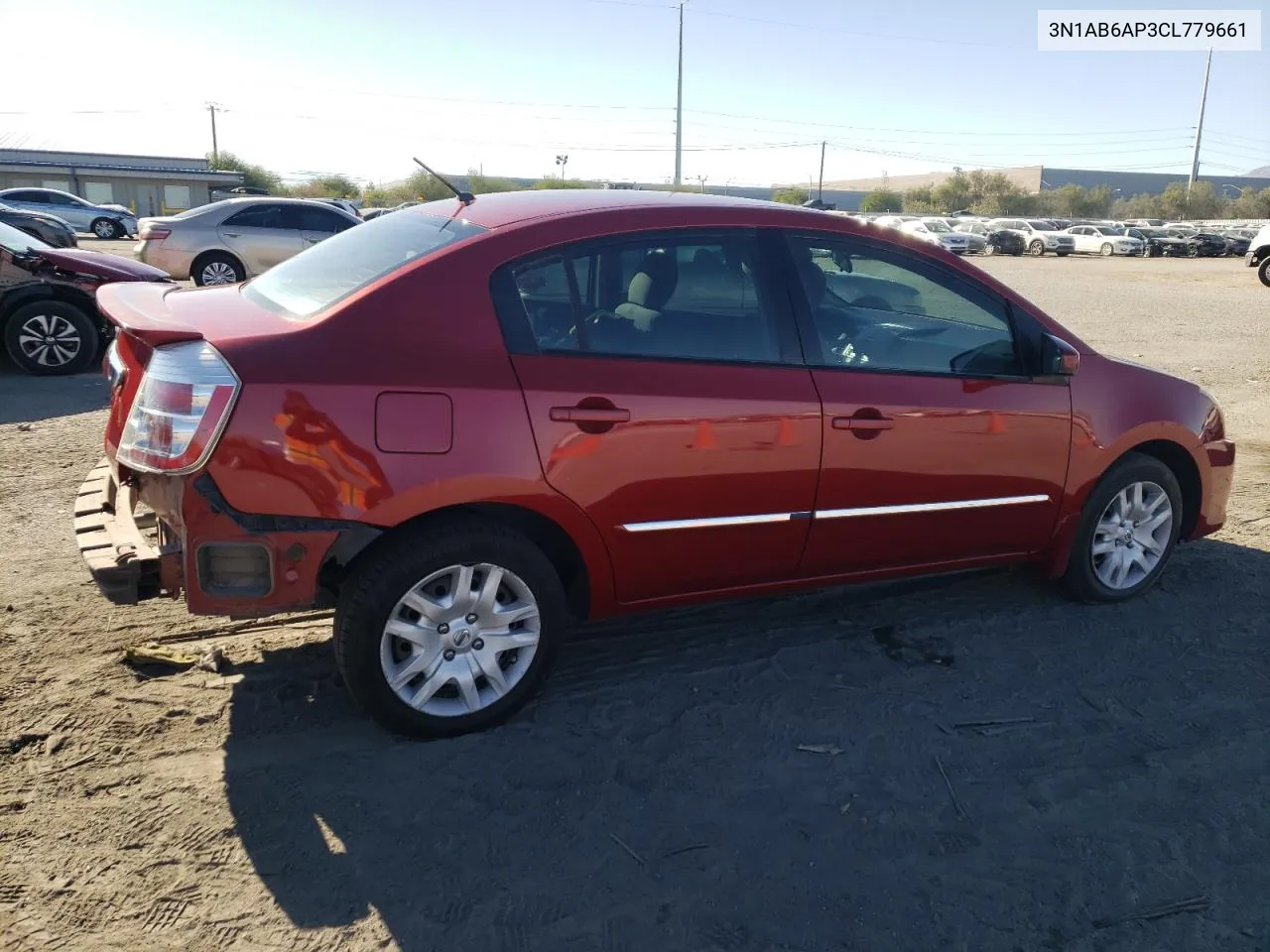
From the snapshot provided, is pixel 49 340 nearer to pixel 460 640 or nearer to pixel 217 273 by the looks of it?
pixel 217 273

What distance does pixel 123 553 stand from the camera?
3.08 meters

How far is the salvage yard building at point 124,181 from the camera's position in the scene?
58844mm

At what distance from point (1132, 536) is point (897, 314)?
5.37 ft

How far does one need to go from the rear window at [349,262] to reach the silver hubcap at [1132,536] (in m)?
3.13

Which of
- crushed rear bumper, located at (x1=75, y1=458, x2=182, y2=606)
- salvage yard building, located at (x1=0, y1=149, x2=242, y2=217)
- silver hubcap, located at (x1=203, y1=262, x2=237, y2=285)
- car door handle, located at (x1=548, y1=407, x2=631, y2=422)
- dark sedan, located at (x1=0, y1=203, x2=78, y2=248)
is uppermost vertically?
salvage yard building, located at (x1=0, y1=149, x2=242, y2=217)

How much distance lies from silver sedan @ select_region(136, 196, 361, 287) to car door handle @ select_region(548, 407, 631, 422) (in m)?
12.2

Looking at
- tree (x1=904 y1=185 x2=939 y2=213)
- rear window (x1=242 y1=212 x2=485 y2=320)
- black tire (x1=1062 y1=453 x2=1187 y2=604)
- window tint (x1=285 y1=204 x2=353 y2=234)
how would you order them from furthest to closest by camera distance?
1. tree (x1=904 y1=185 x2=939 y2=213)
2. window tint (x1=285 y1=204 x2=353 y2=234)
3. black tire (x1=1062 y1=453 x2=1187 y2=604)
4. rear window (x1=242 y1=212 x2=485 y2=320)

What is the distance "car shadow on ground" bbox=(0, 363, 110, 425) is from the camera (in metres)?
7.64

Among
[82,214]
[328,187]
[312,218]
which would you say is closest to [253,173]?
[328,187]

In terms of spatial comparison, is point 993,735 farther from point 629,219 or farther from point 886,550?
point 629,219

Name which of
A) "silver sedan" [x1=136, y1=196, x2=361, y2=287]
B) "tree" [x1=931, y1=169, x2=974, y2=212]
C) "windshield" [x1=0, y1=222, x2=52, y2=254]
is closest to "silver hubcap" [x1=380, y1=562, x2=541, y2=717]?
"windshield" [x1=0, y1=222, x2=52, y2=254]

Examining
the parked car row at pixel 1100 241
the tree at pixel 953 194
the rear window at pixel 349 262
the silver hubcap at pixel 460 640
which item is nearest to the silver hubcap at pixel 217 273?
the rear window at pixel 349 262

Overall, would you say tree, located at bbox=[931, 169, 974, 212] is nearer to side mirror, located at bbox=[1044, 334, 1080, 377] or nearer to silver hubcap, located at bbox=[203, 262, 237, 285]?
silver hubcap, located at bbox=[203, 262, 237, 285]

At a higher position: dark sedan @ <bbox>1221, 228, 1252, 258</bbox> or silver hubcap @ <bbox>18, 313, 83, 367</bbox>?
dark sedan @ <bbox>1221, 228, 1252, 258</bbox>
